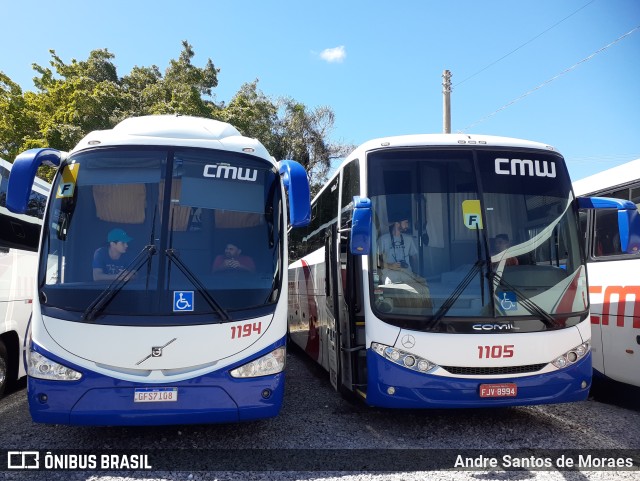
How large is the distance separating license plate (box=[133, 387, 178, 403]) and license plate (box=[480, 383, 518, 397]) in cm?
288

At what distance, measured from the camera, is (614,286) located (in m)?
6.38

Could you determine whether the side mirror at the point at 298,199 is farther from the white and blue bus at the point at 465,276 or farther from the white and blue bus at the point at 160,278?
the white and blue bus at the point at 465,276

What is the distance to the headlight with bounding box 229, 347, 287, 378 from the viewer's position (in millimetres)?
4742

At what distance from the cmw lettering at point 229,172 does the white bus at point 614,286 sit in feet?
13.6

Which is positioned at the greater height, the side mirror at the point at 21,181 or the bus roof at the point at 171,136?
the bus roof at the point at 171,136

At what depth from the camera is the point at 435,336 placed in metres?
5.17

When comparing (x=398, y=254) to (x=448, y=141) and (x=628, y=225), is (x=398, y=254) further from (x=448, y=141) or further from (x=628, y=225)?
(x=628, y=225)

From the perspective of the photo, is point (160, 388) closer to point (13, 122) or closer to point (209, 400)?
point (209, 400)

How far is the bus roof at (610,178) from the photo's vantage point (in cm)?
658

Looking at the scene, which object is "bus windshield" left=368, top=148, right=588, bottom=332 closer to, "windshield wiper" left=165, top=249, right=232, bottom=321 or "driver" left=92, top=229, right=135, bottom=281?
"windshield wiper" left=165, top=249, right=232, bottom=321

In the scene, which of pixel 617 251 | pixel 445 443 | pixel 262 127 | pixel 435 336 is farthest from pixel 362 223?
pixel 262 127

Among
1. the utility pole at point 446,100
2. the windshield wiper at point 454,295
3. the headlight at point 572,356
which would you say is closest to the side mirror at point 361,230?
the windshield wiper at point 454,295

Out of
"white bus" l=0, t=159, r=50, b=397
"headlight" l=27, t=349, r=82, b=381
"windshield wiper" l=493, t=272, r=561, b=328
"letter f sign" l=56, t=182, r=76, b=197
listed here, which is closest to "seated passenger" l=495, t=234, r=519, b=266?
"windshield wiper" l=493, t=272, r=561, b=328

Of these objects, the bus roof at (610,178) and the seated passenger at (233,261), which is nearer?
the seated passenger at (233,261)
